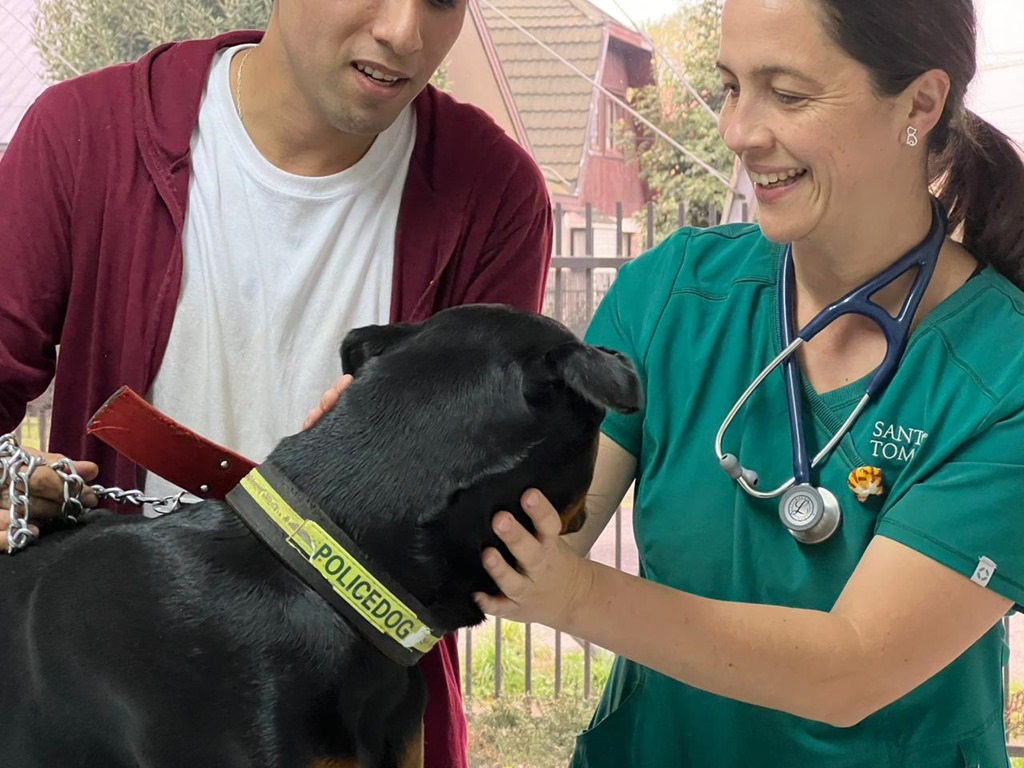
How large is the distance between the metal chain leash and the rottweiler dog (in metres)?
0.08

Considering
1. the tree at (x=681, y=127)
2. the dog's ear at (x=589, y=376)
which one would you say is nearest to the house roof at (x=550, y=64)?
the tree at (x=681, y=127)

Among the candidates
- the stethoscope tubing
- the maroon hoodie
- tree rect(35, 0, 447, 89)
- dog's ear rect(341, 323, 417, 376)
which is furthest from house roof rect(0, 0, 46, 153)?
the stethoscope tubing

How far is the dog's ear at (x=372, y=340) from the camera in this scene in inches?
44.5

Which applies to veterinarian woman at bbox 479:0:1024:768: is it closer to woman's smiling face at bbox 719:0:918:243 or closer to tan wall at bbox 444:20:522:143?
woman's smiling face at bbox 719:0:918:243

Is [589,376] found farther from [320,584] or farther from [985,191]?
[985,191]

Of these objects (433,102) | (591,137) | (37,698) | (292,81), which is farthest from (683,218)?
(37,698)

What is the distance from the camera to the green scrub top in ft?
3.76

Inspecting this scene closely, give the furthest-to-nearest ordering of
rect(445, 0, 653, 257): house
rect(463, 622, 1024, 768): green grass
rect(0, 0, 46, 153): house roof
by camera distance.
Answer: rect(463, 622, 1024, 768): green grass
rect(445, 0, 653, 257): house
rect(0, 0, 46, 153): house roof

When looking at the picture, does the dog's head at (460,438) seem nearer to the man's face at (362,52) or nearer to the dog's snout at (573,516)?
the dog's snout at (573,516)

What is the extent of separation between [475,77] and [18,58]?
1160 millimetres

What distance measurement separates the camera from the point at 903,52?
1.18m

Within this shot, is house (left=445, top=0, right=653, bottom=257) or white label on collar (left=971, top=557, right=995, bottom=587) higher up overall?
house (left=445, top=0, right=653, bottom=257)

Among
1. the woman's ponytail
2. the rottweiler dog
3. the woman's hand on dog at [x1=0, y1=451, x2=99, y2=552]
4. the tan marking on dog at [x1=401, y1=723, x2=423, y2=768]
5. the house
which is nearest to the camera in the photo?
the rottweiler dog

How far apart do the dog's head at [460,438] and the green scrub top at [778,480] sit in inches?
11.2
